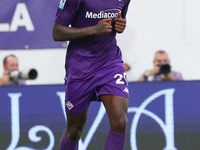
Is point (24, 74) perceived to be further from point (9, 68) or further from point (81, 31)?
point (81, 31)

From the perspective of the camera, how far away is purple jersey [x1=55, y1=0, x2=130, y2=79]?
4.01 m

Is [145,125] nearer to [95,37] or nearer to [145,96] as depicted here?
[145,96]

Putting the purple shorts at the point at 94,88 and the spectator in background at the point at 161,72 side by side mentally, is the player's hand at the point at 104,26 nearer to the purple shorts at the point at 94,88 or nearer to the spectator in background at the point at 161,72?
the purple shorts at the point at 94,88

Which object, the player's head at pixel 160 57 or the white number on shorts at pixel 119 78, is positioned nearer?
the white number on shorts at pixel 119 78

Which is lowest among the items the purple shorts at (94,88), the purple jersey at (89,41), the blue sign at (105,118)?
the blue sign at (105,118)

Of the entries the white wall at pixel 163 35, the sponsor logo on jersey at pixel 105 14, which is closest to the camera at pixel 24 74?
the white wall at pixel 163 35

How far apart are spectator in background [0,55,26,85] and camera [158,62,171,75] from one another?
143 centimetres

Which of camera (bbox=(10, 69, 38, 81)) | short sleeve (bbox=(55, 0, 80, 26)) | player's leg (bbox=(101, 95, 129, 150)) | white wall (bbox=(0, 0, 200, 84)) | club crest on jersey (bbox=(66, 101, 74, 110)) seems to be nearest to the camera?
player's leg (bbox=(101, 95, 129, 150))

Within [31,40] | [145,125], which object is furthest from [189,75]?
[31,40]

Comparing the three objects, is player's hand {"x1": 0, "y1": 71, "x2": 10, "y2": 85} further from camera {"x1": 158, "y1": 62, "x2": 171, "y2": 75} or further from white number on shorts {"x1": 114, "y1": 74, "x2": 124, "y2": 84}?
white number on shorts {"x1": 114, "y1": 74, "x2": 124, "y2": 84}

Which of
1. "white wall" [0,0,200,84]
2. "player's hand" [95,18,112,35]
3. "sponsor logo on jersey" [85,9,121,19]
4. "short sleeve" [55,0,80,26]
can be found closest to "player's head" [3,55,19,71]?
"white wall" [0,0,200,84]

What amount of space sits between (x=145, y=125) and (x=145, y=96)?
0.29 m

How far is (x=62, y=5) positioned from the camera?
402 cm

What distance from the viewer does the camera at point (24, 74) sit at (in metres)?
5.37
